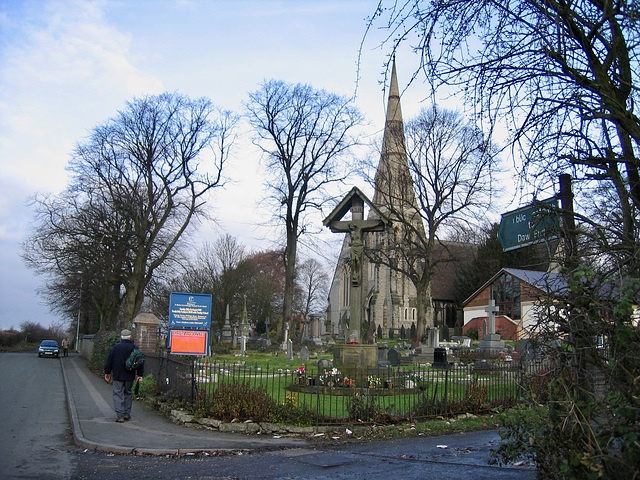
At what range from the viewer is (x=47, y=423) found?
36.3 feet

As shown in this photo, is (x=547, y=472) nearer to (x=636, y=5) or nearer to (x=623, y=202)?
(x=623, y=202)

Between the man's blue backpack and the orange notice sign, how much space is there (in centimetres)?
292

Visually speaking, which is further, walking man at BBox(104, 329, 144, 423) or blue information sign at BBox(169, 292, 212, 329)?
blue information sign at BBox(169, 292, 212, 329)

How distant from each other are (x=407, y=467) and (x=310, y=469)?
1.20 m

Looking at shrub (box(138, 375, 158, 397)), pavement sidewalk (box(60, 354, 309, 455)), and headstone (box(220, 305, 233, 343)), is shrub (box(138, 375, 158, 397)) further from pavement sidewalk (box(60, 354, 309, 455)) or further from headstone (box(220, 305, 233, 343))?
headstone (box(220, 305, 233, 343))

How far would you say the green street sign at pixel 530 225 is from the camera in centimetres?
553

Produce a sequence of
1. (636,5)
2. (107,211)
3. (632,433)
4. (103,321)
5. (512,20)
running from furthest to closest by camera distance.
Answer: (103,321) → (107,211) → (512,20) → (636,5) → (632,433)

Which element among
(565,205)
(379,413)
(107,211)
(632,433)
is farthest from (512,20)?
(107,211)

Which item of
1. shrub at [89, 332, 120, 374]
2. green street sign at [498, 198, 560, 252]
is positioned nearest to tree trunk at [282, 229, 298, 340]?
shrub at [89, 332, 120, 374]

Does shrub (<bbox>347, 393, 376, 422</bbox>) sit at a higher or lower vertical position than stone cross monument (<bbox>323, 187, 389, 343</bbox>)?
lower

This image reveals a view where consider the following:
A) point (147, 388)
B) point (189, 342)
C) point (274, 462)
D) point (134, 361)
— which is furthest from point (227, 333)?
point (274, 462)

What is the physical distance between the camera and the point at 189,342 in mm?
14453

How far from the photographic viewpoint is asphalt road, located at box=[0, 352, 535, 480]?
6746mm

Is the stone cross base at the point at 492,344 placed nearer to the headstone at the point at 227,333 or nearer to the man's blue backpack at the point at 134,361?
the headstone at the point at 227,333
